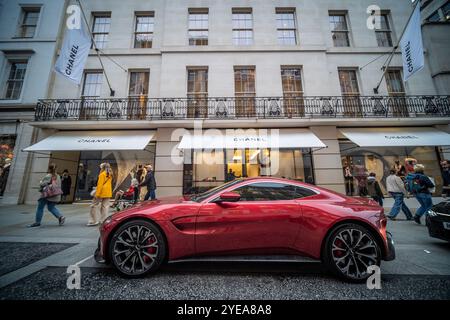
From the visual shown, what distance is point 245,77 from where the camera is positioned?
32.9 ft

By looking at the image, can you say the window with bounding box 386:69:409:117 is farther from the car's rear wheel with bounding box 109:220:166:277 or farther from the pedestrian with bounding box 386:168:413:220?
the car's rear wheel with bounding box 109:220:166:277

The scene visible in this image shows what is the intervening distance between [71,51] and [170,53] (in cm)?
451

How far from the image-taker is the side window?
8.85 ft

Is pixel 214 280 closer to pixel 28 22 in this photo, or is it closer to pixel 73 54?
pixel 73 54

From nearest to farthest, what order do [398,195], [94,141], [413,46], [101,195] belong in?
[101,195]
[398,195]
[413,46]
[94,141]

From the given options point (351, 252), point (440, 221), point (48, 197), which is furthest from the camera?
point (48, 197)

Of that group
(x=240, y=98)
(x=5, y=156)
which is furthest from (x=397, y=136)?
(x=5, y=156)

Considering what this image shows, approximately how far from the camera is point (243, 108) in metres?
9.35

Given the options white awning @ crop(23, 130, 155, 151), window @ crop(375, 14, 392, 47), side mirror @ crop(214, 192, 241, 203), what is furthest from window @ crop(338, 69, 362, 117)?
white awning @ crop(23, 130, 155, 151)

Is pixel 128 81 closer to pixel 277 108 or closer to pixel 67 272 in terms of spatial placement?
pixel 277 108

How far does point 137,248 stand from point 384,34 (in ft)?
53.9

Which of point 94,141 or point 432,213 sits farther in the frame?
point 94,141

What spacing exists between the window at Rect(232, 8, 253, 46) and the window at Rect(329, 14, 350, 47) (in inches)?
199
